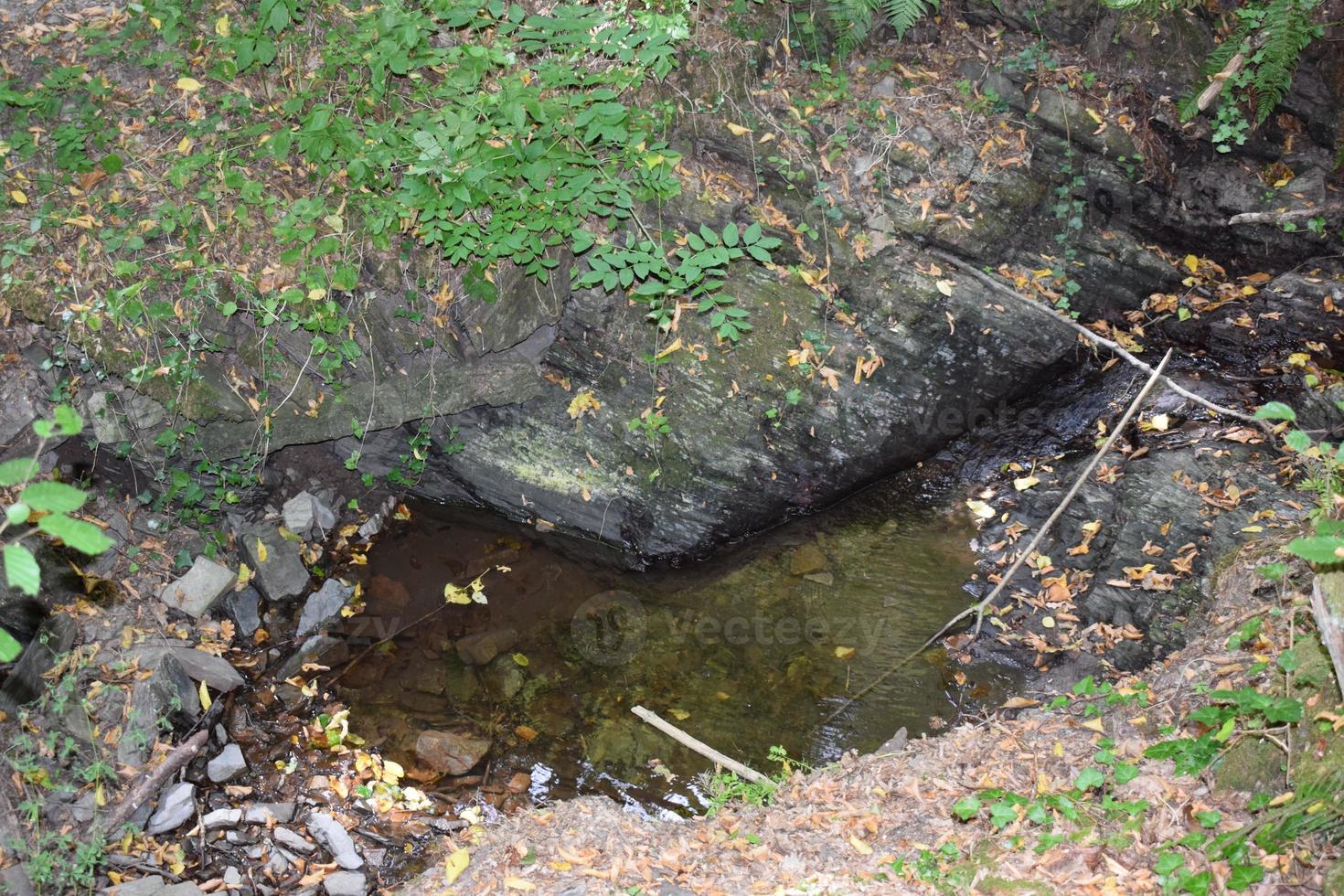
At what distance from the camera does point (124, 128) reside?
540 centimetres

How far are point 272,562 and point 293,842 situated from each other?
A: 1961 mm

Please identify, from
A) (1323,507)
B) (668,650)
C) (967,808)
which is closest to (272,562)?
(668,650)

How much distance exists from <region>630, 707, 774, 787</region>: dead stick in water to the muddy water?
0.24 ft

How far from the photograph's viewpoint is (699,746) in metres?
4.94

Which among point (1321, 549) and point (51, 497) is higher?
point (51, 497)

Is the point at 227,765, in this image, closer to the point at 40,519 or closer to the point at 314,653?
the point at 314,653

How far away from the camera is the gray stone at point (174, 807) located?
4.48 m

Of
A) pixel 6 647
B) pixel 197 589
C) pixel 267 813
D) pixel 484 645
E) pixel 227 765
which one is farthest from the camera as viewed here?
pixel 484 645

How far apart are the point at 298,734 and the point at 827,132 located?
548 cm

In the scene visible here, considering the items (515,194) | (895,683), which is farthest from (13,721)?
(895,683)

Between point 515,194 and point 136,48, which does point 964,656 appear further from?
point 136,48

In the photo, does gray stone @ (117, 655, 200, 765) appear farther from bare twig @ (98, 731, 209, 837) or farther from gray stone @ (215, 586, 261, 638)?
gray stone @ (215, 586, 261, 638)

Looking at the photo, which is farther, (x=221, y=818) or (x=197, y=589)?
(x=197, y=589)

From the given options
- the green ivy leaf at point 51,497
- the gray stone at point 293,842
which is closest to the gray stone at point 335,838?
the gray stone at point 293,842
